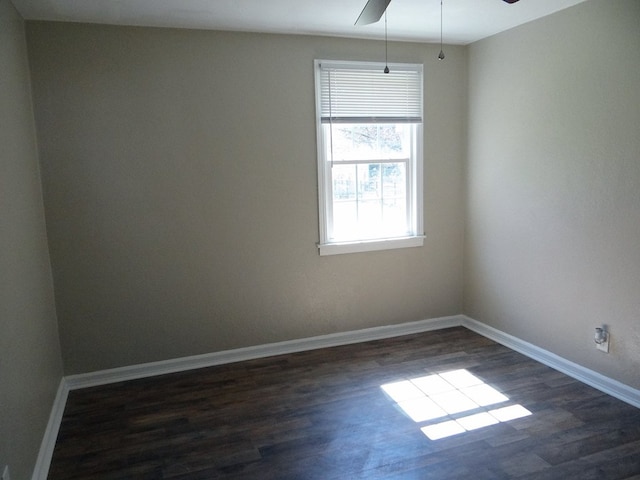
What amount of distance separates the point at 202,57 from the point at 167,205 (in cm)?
109

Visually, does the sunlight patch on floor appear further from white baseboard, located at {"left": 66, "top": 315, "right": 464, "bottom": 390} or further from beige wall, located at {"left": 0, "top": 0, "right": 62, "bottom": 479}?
beige wall, located at {"left": 0, "top": 0, "right": 62, "bottom": 479}

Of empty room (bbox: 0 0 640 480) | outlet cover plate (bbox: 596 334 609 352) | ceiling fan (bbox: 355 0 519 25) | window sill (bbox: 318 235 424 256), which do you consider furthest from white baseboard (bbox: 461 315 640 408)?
ceiling fan (bbox: 355 0 519 25)

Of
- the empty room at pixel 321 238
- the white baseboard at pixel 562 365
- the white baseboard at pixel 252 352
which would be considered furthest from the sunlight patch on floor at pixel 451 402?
the white baseboard at pixel 252 352

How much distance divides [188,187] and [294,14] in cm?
140

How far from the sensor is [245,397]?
3.16 metres

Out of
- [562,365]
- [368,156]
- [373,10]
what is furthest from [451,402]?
[373,10]

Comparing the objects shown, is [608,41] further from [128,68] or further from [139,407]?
[139,407]

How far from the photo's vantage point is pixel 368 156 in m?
3.98

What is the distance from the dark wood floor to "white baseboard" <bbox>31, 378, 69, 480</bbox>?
45mm

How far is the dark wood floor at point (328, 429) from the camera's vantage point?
2.38m

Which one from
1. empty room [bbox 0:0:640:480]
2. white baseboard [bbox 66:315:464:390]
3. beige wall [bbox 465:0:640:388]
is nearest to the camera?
empty room [bbox 0:0:640:480]

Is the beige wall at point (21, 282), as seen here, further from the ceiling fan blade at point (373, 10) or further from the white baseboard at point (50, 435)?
the ceiling fan blade at point (373, 10)

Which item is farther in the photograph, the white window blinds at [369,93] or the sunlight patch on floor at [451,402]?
the white window blinds at [369,93]

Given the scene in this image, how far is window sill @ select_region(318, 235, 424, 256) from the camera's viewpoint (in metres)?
3.91
